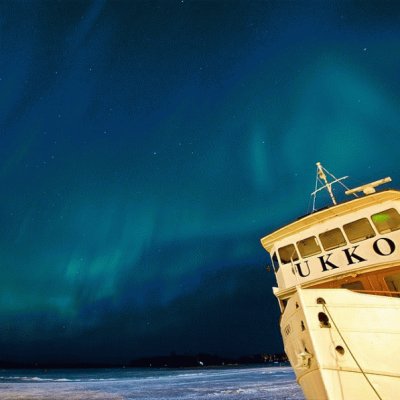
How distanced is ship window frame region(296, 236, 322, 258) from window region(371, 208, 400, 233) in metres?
1.79

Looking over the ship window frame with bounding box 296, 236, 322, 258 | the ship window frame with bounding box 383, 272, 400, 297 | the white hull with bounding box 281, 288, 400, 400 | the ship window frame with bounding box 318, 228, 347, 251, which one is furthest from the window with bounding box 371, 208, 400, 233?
the white hull with bounding box 281, 288, 400, 400

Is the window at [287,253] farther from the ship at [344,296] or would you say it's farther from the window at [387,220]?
the window at [387,220]

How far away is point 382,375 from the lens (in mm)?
5918

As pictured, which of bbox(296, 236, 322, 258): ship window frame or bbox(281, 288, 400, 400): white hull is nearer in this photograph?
bbox(281, 288, 400, 400): white hull

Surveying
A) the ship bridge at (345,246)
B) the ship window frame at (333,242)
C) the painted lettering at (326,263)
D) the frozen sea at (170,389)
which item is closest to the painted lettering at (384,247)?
the ship bridge at (345,246)

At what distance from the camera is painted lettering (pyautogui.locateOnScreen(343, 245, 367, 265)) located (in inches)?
328

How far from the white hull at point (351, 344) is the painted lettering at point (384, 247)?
7.31ft

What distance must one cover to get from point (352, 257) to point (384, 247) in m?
0.86

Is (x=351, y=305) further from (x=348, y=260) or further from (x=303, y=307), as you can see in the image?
(x=348, y=260)

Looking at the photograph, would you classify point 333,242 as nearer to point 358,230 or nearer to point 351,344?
point 358,230

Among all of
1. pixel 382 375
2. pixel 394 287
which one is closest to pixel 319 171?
pixel 394 287

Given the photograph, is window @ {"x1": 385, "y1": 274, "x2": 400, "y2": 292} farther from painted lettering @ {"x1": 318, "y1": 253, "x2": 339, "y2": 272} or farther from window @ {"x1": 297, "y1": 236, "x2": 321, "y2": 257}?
window @ {"x1": 297, "y1": 236, "x2": 321, "y2": 257}

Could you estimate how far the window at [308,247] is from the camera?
9553mm

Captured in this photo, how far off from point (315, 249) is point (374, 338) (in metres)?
3.72
